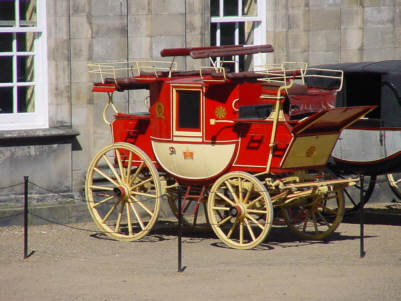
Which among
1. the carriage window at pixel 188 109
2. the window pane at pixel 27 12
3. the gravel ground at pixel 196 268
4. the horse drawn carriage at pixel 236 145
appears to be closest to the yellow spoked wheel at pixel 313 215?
the horse drawn carriage at pixel 236 145

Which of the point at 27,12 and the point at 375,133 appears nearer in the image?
the point at 375,133

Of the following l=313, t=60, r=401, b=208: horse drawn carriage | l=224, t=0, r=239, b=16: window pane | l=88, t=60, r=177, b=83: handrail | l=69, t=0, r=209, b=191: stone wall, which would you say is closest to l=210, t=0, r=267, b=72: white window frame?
l=224, t=0, r=239, b=16: window pane

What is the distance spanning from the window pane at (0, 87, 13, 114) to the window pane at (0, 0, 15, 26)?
0.90 meters

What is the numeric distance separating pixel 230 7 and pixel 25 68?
344 centimetres

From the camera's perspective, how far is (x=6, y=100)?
13609 mm

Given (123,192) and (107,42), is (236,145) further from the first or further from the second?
(107,42)

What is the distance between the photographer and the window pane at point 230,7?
15.2m

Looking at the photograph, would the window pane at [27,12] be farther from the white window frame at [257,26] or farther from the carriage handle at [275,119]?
the carriage handle at [275,119]

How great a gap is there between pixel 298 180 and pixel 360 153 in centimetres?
181

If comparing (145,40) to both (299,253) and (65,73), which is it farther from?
(299,253)

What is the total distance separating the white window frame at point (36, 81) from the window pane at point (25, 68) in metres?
0.06

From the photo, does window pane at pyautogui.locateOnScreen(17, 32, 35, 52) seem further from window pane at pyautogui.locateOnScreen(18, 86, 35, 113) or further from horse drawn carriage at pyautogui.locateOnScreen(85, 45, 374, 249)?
horse drawn carriage at pyautogui.locateOnScreen(85, 45, 374, 249)

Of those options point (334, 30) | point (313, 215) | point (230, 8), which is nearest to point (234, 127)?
point (313, 215)

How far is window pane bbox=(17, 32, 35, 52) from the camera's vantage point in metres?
13.7
